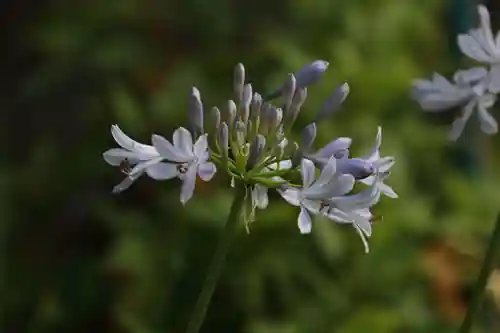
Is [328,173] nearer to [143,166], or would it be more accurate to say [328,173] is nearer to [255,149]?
[255,149]

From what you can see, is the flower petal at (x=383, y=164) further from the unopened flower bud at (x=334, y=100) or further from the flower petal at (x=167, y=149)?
the flower petal at (x=167, y=149)

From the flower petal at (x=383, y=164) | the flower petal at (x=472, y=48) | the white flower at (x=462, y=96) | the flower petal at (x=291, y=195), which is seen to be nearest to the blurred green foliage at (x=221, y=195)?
the white flower at (x=462, y=96)

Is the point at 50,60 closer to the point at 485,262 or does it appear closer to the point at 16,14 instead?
the point at 16,14

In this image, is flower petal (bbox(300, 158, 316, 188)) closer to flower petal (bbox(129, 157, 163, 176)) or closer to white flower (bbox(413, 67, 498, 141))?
flower petal (bbox(129, 157, 163, 176))

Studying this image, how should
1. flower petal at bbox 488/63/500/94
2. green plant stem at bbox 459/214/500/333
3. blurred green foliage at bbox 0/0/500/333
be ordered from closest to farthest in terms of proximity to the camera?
green plant stem at bbox 459/214/500/333 → flower petal at bbox 488/63/500/94 → blurred green foliage at bbox 0/0/500/333

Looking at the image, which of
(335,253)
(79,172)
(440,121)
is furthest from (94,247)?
(440,121)

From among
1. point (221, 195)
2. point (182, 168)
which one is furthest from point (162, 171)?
point (221, 195)

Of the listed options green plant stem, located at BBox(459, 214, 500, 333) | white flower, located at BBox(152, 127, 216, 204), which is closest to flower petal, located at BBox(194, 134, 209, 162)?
white flower, located at BBox(152, 127, 216, 204)
